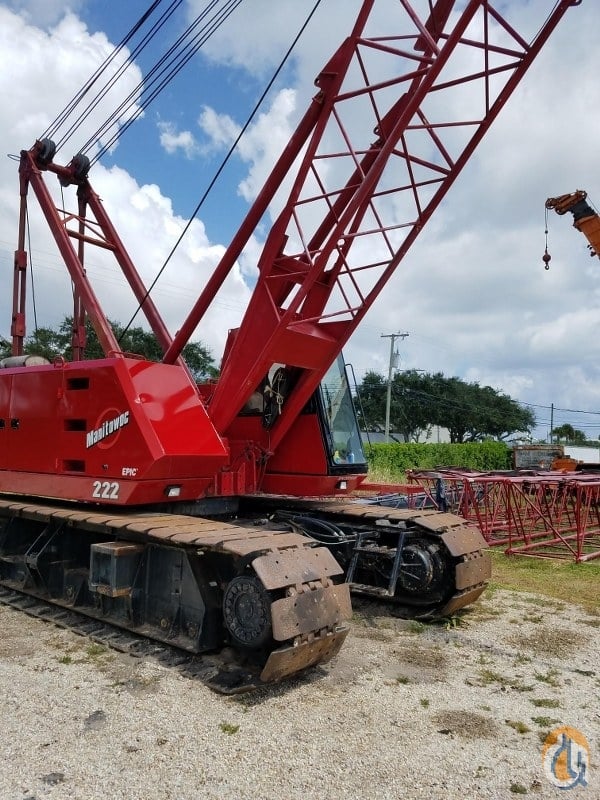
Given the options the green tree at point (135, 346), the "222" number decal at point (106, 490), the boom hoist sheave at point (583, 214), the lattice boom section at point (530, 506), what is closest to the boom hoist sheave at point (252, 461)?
the "222" number decal at point (106, 490)

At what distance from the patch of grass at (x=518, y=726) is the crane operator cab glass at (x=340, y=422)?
3.37m

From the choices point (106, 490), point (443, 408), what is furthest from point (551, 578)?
point (443, 408)

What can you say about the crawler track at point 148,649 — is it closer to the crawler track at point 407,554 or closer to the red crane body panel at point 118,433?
the red crane body panel at point 118,433

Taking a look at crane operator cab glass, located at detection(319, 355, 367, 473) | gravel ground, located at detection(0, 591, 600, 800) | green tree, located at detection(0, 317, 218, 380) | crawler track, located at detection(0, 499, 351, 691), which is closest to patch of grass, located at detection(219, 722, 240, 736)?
gravel ground, located at detection(0, 591, 600, 800)

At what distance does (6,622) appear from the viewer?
23.0ft

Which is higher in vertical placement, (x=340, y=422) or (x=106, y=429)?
(x=340, y=422)

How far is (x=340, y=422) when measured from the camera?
7.84 m

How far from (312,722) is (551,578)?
6256 mm

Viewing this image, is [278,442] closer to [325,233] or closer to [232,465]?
[232,465]

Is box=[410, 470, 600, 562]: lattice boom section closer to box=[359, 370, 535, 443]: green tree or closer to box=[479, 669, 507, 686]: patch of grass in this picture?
box=[479, 669, 507, 686]: patch of grass

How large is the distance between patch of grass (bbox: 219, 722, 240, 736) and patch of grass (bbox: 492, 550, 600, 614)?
16.2 feet

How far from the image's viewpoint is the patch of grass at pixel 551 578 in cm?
861

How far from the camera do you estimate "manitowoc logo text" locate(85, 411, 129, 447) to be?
6.66 metres

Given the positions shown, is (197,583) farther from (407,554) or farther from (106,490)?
(407,554)
